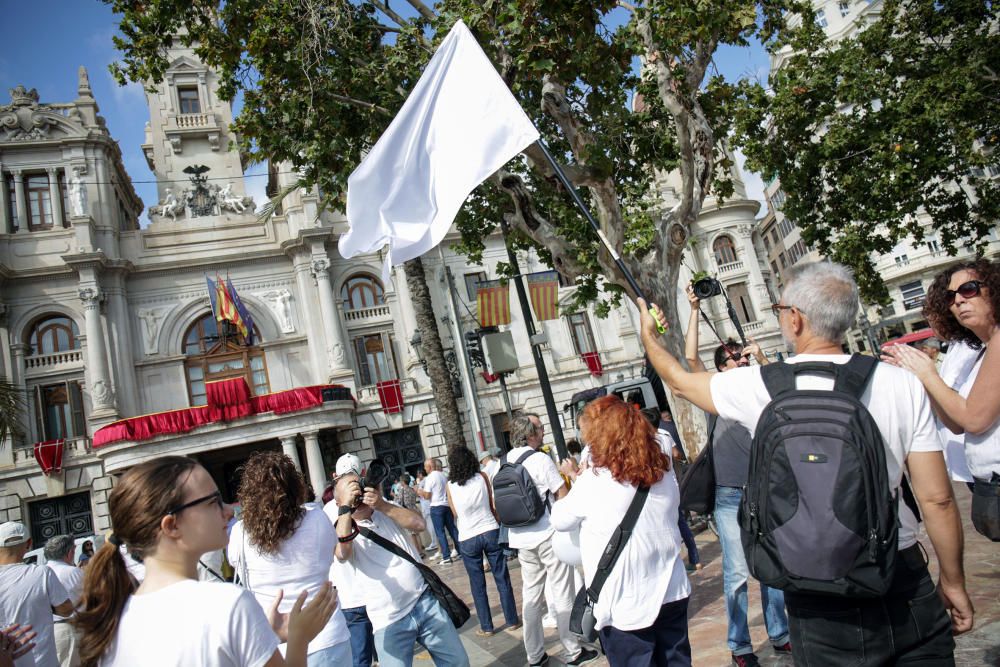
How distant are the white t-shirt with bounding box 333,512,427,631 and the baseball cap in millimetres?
2173

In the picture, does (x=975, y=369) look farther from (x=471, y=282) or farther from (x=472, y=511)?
(x=471, y=282)

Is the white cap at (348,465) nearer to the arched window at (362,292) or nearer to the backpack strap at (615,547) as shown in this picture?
the backpack strap at (615,547)

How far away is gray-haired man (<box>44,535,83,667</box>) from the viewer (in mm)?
5660

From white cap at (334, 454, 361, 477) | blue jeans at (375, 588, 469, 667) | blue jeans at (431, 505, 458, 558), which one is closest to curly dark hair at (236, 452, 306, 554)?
white cap at (334, 454, 361, 477)

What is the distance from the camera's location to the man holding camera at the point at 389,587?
13.1ft

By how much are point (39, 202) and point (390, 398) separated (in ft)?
51.3

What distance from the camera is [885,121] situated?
1312 cm

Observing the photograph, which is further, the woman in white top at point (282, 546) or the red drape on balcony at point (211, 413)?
the red drape on balcony at point (211, 413)

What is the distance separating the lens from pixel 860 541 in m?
2.10

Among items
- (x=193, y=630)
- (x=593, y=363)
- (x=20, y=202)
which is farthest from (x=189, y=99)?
(x=193, y=630)

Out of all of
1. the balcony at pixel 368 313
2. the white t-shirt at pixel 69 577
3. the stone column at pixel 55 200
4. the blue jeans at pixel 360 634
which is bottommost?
the blue jeans at pixel 360 634

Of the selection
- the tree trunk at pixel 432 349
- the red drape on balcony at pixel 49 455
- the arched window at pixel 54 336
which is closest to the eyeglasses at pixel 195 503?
the tree trunk at pixel 432 349

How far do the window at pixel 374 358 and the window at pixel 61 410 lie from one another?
398 inches

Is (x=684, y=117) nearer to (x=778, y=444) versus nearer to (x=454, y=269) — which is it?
(x=778, y=444)
